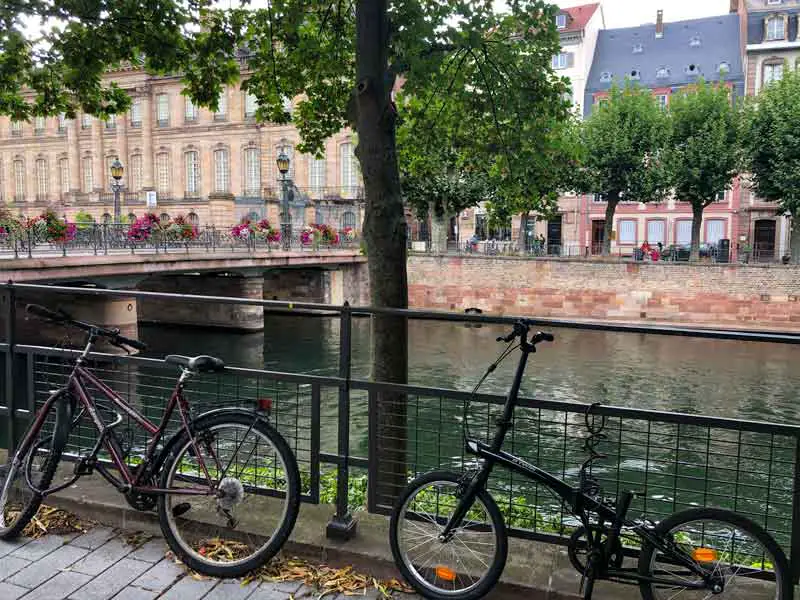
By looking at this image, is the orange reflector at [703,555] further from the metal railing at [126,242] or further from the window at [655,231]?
the window at [655,231]

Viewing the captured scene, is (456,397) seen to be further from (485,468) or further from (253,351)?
(253,351)

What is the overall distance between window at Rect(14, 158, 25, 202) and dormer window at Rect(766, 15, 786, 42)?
174ft

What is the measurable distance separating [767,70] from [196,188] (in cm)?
3692

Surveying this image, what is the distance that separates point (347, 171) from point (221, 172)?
9965 mm

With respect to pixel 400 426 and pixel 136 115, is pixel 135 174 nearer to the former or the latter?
pixel 136 115

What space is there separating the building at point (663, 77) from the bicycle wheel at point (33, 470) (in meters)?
39.4

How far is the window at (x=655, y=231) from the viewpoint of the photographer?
4272 centimetres

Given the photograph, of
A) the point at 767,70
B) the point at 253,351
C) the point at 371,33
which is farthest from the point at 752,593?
the point at 767,70

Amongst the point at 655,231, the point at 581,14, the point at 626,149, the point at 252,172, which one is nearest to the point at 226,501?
the point at 626,149

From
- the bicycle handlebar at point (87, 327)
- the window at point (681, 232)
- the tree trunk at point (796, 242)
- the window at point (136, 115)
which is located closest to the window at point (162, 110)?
the window at point (136, 115)

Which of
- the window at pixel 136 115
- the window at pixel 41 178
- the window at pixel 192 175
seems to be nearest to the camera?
the window at pixel 192 175

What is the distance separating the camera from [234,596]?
3.01m

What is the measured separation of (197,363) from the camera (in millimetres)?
3223

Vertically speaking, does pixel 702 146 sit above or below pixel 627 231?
above
